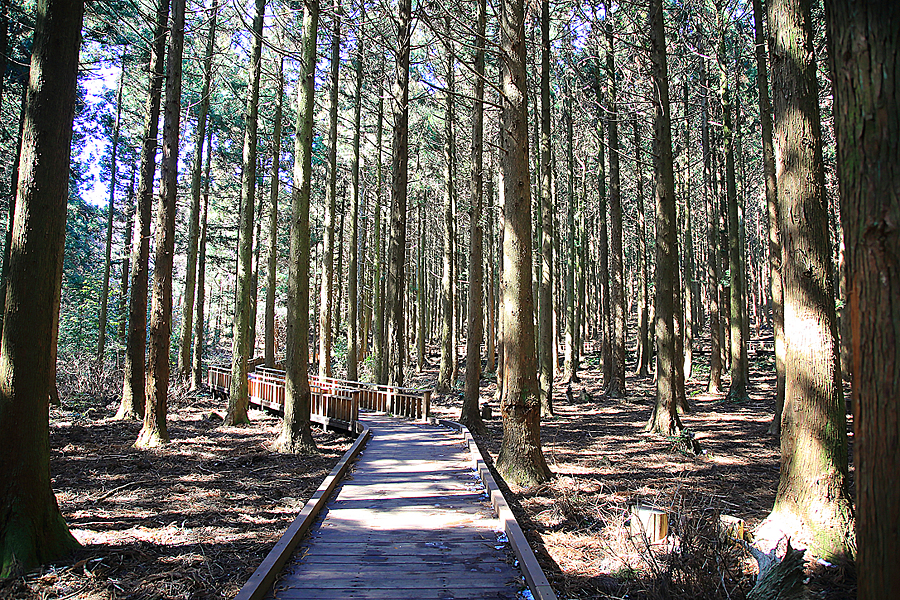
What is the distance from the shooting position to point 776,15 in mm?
5426

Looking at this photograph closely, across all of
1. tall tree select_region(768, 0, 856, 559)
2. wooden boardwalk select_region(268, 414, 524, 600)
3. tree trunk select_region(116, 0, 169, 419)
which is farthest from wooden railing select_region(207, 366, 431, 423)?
tall tree select_region(768, 0, 856, 559)

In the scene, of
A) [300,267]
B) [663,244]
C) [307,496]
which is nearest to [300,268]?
[300,267]

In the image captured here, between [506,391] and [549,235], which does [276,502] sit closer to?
[506,391]

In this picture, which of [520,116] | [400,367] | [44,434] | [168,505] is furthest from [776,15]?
[400,367]

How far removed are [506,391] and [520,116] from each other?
13.4 feet

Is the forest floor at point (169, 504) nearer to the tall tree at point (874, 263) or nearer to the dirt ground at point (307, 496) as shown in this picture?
the dirt ground at point (307, 496)

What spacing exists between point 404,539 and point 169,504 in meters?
3.36

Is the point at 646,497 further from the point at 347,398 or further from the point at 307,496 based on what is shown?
the point at 347,398

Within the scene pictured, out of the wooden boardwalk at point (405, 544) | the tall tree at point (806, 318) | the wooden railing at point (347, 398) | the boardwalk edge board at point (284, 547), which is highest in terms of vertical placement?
the tall tree at point (806, 318)

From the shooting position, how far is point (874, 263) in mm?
2018

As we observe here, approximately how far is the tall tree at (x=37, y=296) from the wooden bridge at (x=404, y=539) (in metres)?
1.98

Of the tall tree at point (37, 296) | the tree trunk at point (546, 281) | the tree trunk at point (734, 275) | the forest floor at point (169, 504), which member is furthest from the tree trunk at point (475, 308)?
the tall tree at point (37, 296)

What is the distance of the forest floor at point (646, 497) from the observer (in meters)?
3.67

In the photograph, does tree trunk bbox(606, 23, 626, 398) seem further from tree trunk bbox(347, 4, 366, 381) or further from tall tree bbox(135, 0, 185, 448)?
tall tree bbox(135, 0, 185, 448)
